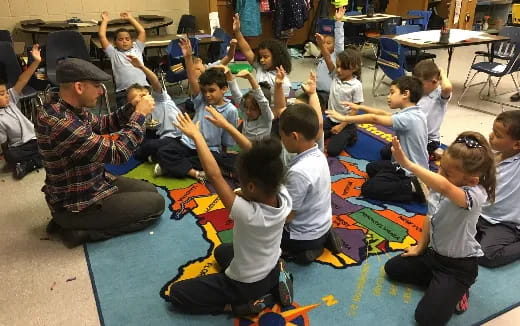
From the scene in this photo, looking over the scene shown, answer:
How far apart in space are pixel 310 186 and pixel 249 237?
0.56 meters

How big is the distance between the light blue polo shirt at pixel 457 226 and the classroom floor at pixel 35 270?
43cm

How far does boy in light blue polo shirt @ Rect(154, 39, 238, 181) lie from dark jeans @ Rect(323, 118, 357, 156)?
996mm

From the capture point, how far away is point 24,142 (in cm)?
373

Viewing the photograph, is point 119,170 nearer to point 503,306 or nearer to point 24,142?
point 24,142

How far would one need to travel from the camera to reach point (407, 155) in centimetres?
317

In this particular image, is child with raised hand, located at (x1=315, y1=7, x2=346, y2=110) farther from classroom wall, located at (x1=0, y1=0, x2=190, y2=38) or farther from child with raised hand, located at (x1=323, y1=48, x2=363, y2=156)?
classroom wall, located at (x1=0, y1=0, x2=190, y2=38)

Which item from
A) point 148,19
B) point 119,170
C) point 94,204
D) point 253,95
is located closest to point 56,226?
point 94,204

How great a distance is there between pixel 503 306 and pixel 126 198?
225 cm

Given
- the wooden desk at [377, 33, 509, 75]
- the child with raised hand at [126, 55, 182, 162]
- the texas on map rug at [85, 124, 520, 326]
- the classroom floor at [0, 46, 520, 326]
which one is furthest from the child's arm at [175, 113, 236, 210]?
the wooden desk at [377, 33, 509, 75]

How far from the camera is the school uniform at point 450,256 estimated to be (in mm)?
1989

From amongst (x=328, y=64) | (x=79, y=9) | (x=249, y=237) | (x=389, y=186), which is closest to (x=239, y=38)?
(x=328, y=64)

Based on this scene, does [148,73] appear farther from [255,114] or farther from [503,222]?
[503,222]

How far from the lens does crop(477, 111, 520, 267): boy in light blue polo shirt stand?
2.48 metres

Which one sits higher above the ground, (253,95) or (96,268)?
(253,95)
